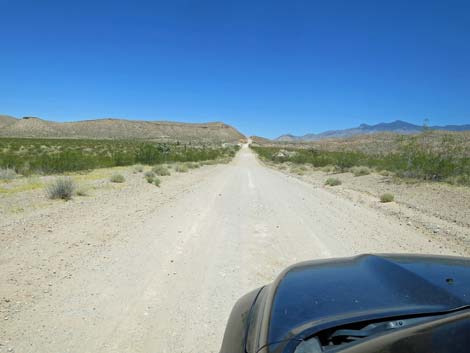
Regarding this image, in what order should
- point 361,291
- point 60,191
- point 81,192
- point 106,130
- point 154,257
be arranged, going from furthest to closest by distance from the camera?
point 106,130
point 81,192
point 60,191
point 154,257
point 361,291

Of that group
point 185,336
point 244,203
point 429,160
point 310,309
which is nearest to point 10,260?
→ point 185,336

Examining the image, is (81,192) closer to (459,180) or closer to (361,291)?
(361,291)

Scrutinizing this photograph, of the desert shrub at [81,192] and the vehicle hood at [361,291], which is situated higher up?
the vehicle hood at [361,291]

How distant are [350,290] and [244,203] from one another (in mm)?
9569

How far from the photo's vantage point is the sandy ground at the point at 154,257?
364 cm

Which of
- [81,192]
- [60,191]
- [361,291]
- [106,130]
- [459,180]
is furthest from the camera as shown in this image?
[106,130]

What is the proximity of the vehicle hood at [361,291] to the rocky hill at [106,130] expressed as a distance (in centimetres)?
13073

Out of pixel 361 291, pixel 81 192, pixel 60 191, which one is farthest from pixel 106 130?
pixel 361 291

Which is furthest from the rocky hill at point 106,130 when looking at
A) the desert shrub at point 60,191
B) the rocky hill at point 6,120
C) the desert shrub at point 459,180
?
the desert shrub at point 459,180

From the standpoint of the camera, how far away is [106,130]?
5418 inches

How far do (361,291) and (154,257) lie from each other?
4.65 metres

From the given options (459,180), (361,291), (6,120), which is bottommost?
(459,180)

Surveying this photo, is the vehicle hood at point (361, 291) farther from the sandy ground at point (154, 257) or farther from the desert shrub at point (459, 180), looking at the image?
the desert shrub at point (459, 180)

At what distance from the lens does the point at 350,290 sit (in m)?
2.06
